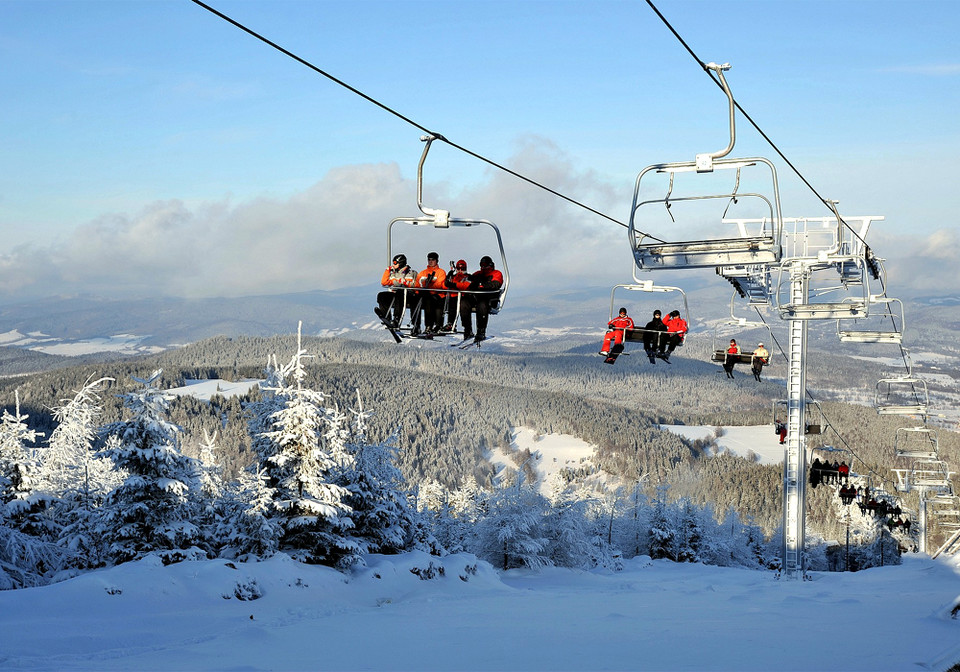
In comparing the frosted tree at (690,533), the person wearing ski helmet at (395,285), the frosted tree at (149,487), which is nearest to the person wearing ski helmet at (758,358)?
the person wearing ski helmet at (395,285)

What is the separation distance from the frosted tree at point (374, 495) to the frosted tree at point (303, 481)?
224cm

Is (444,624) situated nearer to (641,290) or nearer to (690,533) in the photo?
(641,290)

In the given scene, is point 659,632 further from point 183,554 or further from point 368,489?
point 368,489

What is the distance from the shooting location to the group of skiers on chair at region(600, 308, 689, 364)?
16.2 m

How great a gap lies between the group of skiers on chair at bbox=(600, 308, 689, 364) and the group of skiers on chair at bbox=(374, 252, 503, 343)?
13.4ft

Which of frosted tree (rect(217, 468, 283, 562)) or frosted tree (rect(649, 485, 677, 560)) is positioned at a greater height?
frosted tree (rect(217, 468, 283, 562))

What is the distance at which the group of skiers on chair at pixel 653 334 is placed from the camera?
16.2 metres

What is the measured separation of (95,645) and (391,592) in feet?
39.3

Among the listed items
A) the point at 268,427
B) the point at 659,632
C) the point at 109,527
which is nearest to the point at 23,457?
the point at 109,527

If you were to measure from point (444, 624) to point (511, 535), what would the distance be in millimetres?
24213

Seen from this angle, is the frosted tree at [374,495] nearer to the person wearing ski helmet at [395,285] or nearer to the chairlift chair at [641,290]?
the chairlift chair at [641,290]

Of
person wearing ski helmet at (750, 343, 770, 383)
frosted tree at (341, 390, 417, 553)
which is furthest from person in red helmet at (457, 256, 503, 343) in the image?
frosted tree at (341, 390, 417, 553)

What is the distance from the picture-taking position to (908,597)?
19.7 m

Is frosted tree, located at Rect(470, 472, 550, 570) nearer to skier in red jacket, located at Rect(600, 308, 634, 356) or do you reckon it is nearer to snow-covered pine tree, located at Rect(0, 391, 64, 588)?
snow-covered pine tree, located at Rect(0, 391, 64, 588)
